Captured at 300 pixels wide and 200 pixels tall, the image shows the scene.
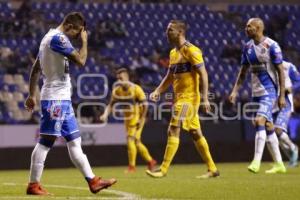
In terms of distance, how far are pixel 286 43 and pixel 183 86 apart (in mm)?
13483

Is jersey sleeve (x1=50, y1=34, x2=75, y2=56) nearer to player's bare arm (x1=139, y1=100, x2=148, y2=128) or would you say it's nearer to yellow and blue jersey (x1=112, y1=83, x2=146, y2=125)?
player's bare arm (x1=139, y1=100, x2=148, y2=128)

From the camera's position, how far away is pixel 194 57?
11188 millimetres

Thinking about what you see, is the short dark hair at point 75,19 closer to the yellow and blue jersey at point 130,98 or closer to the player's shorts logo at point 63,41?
the player's shorts logo at point 63,41

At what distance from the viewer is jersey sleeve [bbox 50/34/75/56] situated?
8.40 meters

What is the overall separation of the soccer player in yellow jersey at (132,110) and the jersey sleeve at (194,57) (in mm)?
4329

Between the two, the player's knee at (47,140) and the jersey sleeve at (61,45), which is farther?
the player's knee at (47,140)

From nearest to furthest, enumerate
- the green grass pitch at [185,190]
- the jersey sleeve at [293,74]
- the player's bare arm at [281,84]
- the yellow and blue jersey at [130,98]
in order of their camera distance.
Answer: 1. the green grass pitch at [185,190]
2. the player's bare arm at [281,84]
3. the jersey sleeve at [293,74]
4. the yellow and blue jersey at [130,98]

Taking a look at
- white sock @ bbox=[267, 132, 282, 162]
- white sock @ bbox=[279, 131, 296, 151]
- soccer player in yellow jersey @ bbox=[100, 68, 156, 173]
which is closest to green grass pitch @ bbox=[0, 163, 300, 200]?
white sock @ bbox=[267, 132, 282, 162]

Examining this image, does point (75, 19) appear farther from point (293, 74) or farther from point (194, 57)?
point (293, 74)

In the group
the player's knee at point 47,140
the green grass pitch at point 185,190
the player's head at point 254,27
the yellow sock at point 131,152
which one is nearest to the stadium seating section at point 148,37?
the yellow sock at point 131,152

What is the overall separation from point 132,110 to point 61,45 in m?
7.78

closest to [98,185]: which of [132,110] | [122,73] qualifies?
[122,73]

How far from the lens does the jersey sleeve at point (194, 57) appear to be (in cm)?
1118

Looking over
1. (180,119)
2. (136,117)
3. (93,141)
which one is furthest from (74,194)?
(93,141)
